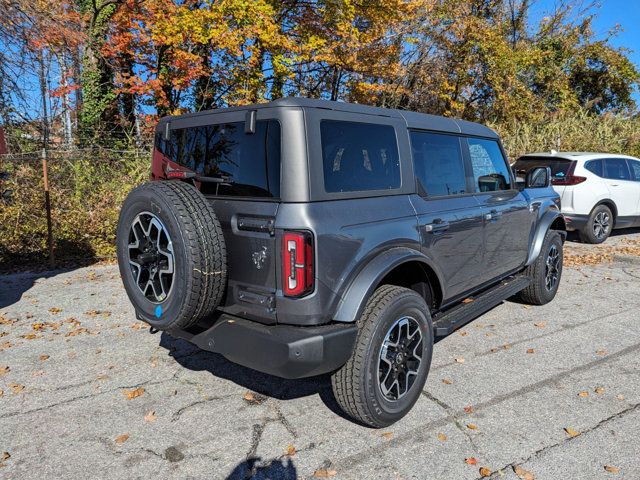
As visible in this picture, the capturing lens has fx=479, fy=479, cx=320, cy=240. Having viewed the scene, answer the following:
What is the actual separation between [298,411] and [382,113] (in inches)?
83.2

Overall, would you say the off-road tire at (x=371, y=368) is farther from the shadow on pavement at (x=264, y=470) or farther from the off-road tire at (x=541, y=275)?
the off-road tire at (x=541, y=275)

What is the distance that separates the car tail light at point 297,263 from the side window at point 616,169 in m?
8.93

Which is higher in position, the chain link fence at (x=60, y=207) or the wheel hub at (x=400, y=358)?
the chain link fence at (x=60, y=207)

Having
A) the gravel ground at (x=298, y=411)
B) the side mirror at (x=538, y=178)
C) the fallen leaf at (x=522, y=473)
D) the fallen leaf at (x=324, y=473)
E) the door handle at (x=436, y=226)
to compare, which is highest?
the side mirror at (x=538, y=178)

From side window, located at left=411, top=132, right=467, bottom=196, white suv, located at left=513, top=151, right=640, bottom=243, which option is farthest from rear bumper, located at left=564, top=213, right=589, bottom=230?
side window, located at left=411, top=132, right=467, bottom=196

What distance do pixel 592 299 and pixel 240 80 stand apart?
1041 centimetres

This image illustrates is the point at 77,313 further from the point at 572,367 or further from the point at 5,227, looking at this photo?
the point at 572,367

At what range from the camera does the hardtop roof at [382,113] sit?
273cm

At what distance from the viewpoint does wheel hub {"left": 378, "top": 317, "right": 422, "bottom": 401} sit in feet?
9.83

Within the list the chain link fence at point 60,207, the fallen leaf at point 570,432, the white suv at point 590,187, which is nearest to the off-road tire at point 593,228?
the white suv at point 590,187

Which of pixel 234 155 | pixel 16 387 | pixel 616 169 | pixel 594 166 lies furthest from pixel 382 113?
pixel 616 169

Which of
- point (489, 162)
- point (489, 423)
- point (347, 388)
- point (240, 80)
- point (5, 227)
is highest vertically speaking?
point (240, 80)

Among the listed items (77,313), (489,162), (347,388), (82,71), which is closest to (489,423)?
(347,388)

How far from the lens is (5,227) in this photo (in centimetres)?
795
